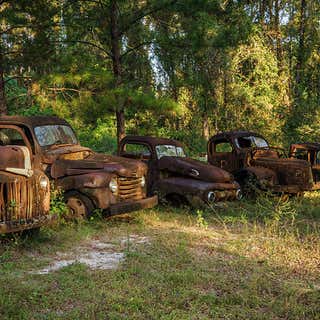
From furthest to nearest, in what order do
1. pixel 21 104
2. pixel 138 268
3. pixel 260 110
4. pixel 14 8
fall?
1. pixel 260 110
2. pixel 21 104
3. pixel 14 8
4. pixel 138 268

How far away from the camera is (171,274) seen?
15.9ft

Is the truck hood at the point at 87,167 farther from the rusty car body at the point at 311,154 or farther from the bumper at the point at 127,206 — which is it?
the rusty car body at the point at 311,154

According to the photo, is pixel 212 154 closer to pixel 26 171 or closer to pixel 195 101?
pixel 26 171

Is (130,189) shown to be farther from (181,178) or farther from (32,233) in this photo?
(32,233)

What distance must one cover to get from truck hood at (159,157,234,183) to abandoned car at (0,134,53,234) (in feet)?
11.9

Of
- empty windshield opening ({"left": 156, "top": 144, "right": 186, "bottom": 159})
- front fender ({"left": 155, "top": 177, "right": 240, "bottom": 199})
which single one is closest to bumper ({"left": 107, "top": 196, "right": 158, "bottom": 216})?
front fender ({"left": 155, "top": 177, "right": 240, "bottom": 199})

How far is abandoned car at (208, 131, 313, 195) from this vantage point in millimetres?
9992

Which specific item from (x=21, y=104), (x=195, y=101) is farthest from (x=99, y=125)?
(x=21, y=104)

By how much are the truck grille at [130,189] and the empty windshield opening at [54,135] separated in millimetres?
1562

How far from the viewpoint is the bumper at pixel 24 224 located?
17.5ft

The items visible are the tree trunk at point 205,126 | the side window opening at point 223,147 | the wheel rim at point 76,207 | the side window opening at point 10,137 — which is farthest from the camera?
the tree trunk at point 205,126

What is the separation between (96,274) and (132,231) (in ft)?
7.48

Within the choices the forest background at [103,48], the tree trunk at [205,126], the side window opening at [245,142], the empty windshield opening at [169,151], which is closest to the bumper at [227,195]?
the empty windshield opening at [169,151]

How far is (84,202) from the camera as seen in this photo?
727 centimetres
